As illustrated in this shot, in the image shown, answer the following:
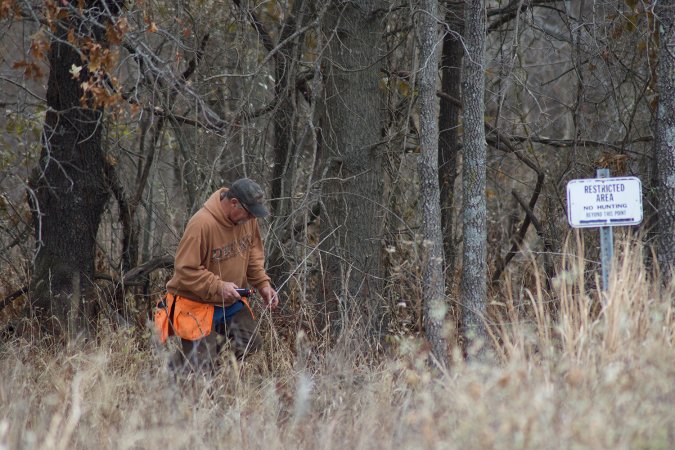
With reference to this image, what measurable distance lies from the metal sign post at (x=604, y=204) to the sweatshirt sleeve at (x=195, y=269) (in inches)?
99.0

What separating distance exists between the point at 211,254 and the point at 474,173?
2.32m

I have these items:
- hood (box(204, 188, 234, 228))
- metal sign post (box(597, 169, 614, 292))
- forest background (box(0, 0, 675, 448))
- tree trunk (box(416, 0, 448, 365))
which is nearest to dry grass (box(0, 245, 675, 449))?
forest background (box(0, 0, 675, 448))

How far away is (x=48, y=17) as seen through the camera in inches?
237

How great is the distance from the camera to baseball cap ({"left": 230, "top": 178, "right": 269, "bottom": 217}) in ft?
20.7

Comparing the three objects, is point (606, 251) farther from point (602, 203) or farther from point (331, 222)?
point (331, 222)

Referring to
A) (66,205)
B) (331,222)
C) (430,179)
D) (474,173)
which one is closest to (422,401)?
(430,179)

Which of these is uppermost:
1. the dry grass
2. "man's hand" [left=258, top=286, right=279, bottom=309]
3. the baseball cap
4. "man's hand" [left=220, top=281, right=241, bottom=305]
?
the baseball cap

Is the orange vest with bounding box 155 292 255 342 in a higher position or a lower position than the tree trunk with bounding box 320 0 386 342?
lower

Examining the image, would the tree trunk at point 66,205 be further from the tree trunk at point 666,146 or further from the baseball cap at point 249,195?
the tree trunk at point 666,146

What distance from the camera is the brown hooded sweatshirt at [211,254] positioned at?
631 centimetres

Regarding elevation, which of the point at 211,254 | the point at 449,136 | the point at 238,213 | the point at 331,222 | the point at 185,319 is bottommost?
the point at 185,319

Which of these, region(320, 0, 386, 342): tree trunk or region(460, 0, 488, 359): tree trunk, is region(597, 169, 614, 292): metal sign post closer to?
region(460, 0, 488, 359): tree trunk

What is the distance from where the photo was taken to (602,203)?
19.4 feet

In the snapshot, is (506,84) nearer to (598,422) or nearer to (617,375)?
(617,375)
